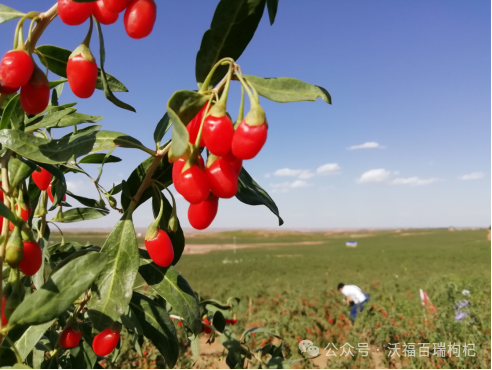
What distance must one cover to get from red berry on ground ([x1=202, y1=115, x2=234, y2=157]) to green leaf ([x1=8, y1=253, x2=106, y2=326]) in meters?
0.31

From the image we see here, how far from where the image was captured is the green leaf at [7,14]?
823 millimetres

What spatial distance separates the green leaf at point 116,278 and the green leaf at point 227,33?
15.8 inches

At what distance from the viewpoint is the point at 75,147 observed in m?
0.83

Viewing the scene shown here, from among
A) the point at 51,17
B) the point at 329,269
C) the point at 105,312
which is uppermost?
the point at 51,17

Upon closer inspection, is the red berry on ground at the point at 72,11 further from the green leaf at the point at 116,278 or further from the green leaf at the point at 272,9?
the green leaf at the point at 116,278

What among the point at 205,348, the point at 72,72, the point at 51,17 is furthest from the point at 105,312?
the point at 205,348

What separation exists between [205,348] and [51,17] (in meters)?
7.76

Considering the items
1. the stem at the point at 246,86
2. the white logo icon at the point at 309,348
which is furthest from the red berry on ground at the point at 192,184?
the white logo icon at the point at 309,348

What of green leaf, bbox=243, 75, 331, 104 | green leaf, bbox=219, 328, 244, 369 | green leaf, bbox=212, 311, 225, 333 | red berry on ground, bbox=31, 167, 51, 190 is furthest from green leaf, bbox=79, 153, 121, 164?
green leaf, bbox=219, 328, 244, 369

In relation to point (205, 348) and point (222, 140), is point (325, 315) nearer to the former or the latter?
point (205, 348)

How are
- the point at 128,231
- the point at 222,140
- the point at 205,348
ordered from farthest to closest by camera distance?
the point at 205,348 < the point at 128,231 < the point at 222,140

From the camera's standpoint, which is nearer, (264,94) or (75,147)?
(264,94)

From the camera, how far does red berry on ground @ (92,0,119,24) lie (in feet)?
2.37

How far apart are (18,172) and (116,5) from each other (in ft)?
1.58
